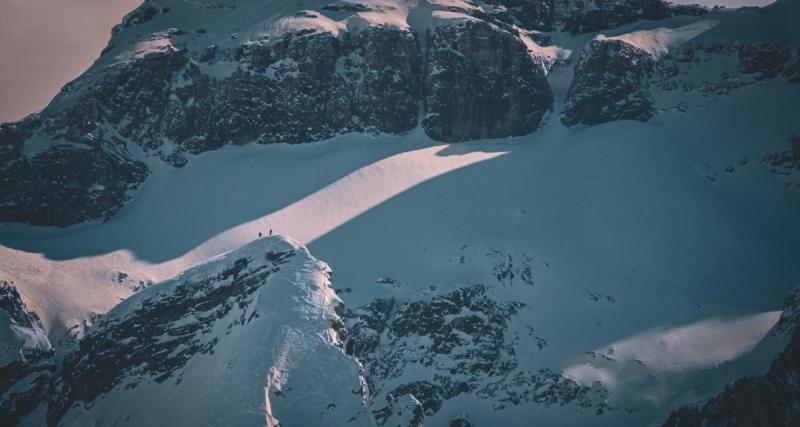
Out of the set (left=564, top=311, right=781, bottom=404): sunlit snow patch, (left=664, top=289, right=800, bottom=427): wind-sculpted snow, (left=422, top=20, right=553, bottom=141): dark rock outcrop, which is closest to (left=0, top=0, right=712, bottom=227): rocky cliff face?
(left=422, top=20, right=553, bottom=141): dark rock outcrop

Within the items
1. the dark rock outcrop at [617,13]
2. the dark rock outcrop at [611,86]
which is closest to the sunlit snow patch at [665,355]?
the dark rock outcrop at [611,86]

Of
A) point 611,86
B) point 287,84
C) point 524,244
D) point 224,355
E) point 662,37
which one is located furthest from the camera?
point 662,37

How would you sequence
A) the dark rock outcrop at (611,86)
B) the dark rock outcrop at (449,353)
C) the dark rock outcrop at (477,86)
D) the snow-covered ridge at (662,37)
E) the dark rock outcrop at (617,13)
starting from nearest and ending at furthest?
the dark rock outcrop at (449,353) → the dark rock outcrop at (611,86) → the dark rock outcrop at (477,86) → the snow-covered ridge at (662,37) → the dark rock outcrop at (617,13)

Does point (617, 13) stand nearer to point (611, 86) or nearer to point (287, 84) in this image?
point (611, 86)

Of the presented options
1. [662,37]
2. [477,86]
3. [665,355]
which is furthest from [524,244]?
[662,37]

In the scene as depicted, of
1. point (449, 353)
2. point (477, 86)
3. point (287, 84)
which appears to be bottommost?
point (449, 353)

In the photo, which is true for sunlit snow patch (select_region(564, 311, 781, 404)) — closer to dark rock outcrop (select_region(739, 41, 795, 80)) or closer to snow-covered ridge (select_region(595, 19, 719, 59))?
dark rock outcrop (select_region(739, 41, 795, 80))

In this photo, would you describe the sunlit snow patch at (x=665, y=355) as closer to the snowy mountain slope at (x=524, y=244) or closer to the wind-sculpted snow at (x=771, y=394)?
the snowy mountain slope at (x=524, y=244)
